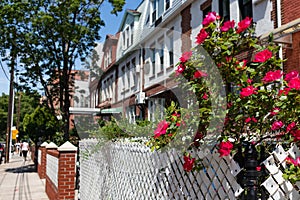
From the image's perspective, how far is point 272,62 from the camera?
7.58 ft

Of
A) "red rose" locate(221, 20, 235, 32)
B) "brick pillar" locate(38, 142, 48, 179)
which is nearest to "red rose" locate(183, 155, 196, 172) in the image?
"red rose" locate(221, 20, 235, 32)

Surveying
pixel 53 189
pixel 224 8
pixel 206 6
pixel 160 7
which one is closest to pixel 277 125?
pixel 53 189

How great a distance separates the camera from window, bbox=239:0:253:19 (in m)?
9.71

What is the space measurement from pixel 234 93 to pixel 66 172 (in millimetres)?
5268

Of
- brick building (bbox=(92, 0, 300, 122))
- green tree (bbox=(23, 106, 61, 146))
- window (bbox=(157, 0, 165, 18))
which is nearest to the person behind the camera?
brick building (bbox=(92, 0, 300, 122))

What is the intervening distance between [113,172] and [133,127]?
68 cm

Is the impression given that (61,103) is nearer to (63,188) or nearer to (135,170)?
(63,188)

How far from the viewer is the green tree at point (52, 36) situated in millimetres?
14531

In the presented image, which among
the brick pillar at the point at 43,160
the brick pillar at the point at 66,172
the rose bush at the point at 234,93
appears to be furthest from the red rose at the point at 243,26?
the brick pillar at the point at 43,160

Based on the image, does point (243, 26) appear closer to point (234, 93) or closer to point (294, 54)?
point (234, 93)

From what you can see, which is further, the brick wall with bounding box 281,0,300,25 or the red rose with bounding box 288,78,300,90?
the brick wall with bounding box 281,0,300,25

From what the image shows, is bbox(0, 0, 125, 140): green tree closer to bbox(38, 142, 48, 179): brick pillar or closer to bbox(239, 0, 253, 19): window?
bbox(38, 142, 48, 179): brick pillar

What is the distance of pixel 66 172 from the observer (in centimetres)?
686

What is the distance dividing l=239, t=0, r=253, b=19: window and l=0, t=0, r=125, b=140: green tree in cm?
658
